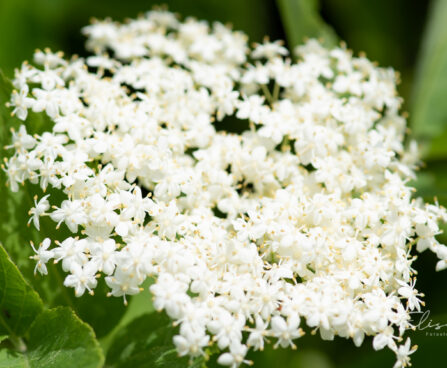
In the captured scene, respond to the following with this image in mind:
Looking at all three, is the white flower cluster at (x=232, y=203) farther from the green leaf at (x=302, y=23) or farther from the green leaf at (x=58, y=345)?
the green leaf at (x=302, y=23)

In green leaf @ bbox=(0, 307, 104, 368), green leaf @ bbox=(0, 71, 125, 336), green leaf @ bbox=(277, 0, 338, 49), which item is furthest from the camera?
green leaf @ bbox=(277, 0, 338, 49)

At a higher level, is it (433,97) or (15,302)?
(433,97)

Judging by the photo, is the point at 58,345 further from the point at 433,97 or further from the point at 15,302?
the point at 433,97
